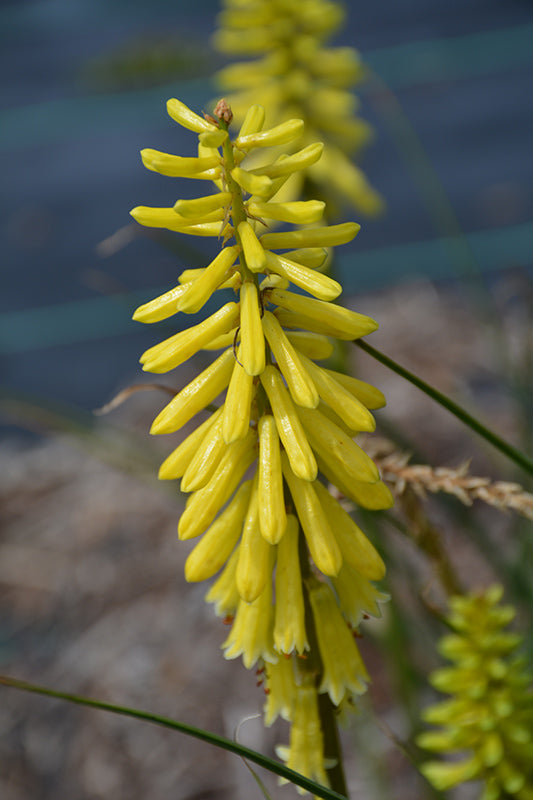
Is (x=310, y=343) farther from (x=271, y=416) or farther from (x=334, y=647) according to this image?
(x=334, y=647)

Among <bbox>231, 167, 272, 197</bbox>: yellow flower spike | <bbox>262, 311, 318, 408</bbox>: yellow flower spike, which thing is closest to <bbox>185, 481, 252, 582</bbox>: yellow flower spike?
<bbox>262, 311, 318, 408</bbox>: yellow flower spike

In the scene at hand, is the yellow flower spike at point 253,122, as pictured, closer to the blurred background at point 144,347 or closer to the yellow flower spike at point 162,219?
the yellow flower spike at point 162,219

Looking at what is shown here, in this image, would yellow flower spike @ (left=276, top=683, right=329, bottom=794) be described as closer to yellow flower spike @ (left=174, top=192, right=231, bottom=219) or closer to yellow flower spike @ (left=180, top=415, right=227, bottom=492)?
yellow flower spike @ (left=180, top=415, right=227, bottom=492)

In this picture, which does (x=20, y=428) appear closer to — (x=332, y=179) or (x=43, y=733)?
(x=43, y=733)

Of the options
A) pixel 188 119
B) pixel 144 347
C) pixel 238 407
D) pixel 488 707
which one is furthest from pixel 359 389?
pixel 144 347

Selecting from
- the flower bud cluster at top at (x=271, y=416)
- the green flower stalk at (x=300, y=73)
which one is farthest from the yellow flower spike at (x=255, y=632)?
the green flower stalk at (x=300, y=73)
